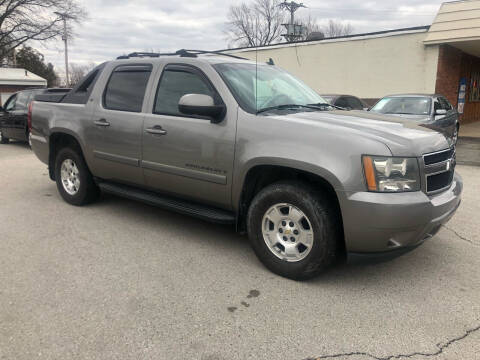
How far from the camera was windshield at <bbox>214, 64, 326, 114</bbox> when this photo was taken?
3.83m

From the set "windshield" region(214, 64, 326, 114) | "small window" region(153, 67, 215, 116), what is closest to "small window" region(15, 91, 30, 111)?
"small window" region(153, 67, 215, 116)

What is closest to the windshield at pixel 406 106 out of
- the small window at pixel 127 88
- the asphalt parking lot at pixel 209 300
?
the asphalt parking lot at pixel 209 300

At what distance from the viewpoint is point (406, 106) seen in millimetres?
10055

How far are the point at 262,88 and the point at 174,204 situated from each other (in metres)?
1.50

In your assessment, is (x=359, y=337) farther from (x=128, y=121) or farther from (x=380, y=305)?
(x=128, y=121)

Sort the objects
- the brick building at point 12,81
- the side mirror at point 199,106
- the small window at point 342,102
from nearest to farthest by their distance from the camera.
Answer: the side mirror at point 199,106
the small window at point 342,102
the brick building at point 12,81

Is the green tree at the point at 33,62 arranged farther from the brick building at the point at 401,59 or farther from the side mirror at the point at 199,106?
the side mirror at the point at 199,106

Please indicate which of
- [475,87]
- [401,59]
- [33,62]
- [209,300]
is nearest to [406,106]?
[401,59]

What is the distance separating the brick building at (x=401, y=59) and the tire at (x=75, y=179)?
10.2 meters

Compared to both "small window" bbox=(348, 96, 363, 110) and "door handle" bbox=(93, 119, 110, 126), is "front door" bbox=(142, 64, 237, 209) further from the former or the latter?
"small window" bbox=(348, 96, 363, 110)

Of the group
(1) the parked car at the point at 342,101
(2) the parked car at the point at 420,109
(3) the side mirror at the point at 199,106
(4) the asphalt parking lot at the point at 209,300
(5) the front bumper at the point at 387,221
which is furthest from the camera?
(1) the parked car at the point at 342,101

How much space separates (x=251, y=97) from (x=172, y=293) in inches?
74.8

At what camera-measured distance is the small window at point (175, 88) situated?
13.4ft

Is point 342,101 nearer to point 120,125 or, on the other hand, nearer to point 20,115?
point 120,125
